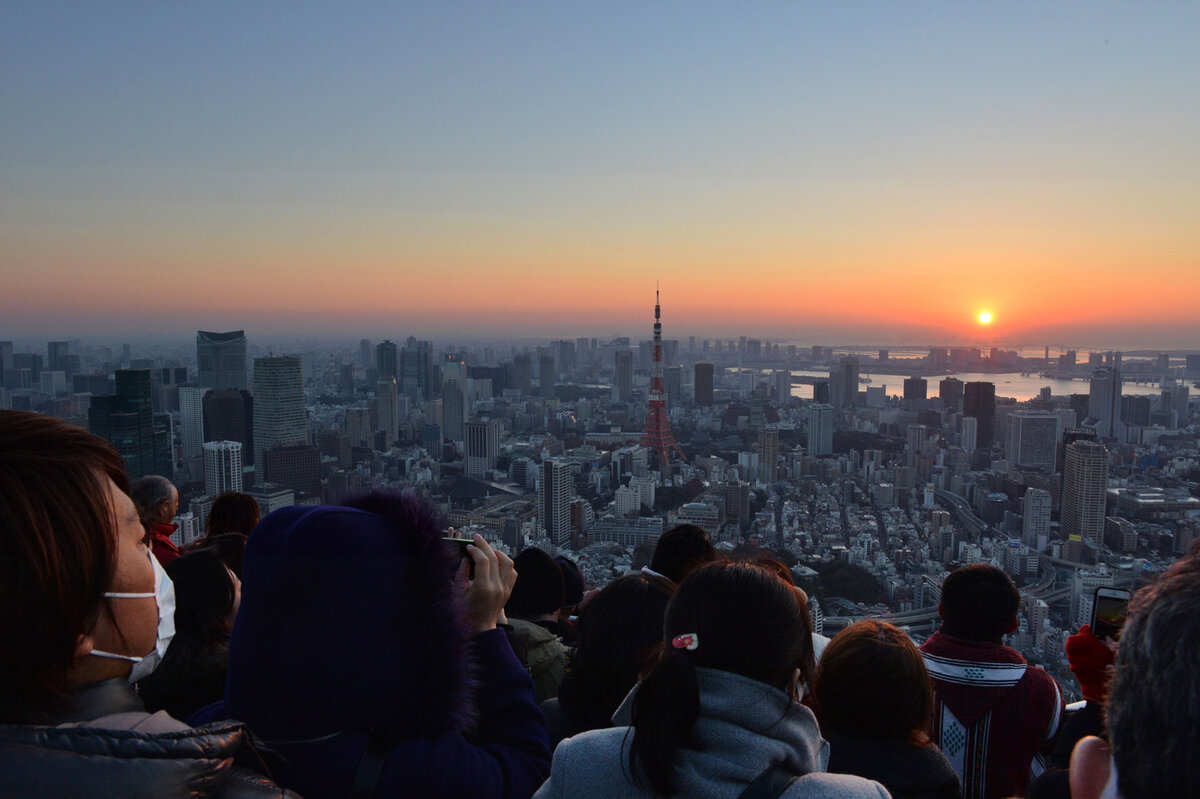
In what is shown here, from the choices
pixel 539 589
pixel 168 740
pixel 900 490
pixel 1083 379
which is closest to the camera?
pixel 168 740

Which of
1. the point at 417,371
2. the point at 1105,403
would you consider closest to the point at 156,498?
the point at 1105,403

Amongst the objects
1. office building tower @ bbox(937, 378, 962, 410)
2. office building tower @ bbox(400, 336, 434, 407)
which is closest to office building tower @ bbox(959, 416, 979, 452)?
office building tower @ bbox(937, 378, 962, 410)

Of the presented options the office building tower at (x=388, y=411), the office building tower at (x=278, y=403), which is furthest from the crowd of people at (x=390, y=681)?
the office building tower at (x=388, y=411)

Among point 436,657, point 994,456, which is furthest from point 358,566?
point 994,456

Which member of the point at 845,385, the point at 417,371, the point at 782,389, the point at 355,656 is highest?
the point at 355,656

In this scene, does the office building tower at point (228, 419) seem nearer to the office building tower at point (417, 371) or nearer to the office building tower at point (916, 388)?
the office building tower at point (417, 371)

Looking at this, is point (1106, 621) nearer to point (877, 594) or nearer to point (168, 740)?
point (168, 740)

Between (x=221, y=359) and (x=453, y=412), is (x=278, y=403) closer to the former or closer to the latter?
(x=221, y=359)
